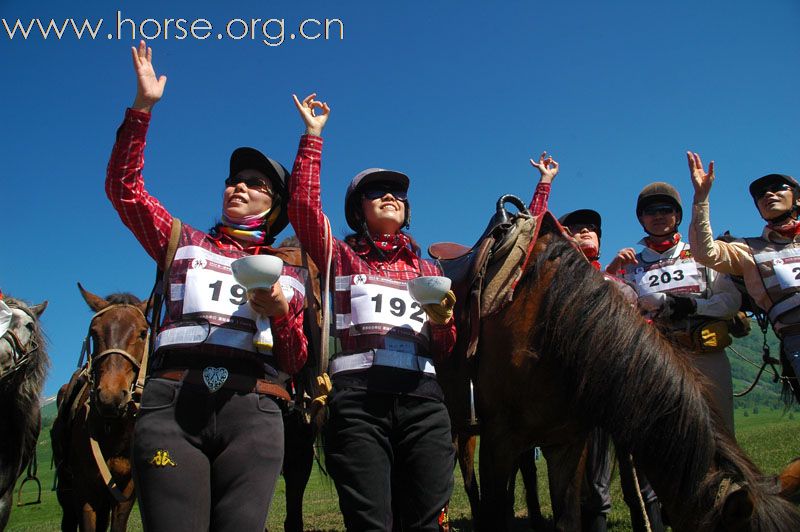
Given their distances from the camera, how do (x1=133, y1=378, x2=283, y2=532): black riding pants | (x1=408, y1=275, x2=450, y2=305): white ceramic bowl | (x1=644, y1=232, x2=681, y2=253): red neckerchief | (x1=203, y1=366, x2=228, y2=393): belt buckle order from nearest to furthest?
(x1=133, y1=378, x2=283, y2=532): black riding pants, (x1=203, y1=366, x2=228, y2=393): belt buckle, (x1=408, y1=275, x2=450, y2=305): white ceramic bowl, (x1=644, y1=232, x2=681, y2=253): red neckerchief

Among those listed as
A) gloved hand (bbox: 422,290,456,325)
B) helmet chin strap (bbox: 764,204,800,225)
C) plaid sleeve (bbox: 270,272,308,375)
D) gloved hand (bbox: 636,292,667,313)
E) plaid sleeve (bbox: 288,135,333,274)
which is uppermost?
helmet chin strap (bbox: 764,204,800,225)

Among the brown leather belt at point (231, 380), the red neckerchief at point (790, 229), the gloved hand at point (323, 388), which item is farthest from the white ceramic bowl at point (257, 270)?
the red neckerchief at point (790, 229)

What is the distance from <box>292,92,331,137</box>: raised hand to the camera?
286 cm

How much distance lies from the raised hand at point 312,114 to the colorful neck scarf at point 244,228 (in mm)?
500

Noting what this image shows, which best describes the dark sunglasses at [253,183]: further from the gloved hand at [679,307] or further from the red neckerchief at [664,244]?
the red neckerchief at [664,244]

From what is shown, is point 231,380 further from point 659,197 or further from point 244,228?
point 659,197

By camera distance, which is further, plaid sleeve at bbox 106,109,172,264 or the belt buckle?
plaid sleeve at bbox 106,109,172,264

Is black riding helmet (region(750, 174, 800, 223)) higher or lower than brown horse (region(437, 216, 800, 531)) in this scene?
higher

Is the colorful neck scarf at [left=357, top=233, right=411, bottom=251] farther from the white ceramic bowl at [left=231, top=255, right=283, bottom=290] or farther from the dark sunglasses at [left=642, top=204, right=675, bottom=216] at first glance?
the dark sunglasses at [left=642, top=204, right=675, bottom=216]

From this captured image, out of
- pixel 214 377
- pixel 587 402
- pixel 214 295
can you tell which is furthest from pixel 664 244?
pixel 214 377

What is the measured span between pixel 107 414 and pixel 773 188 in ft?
17.4

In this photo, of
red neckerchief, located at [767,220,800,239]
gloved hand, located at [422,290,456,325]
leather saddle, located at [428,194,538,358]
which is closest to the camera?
gloved hand, located at [422,290,456,325]

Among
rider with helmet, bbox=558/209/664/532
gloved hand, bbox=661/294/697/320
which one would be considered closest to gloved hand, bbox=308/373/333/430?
rider with helmet, bbox=558/209/664/532

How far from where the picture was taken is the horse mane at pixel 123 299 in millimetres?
5281
